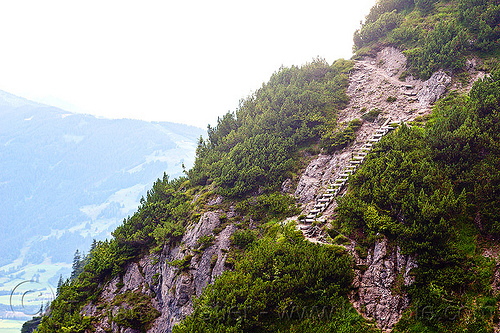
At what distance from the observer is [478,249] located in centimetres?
908

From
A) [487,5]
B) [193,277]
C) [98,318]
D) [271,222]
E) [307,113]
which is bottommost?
[98,318]

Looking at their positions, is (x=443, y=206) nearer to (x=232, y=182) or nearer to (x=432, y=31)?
(x=232, y=182)

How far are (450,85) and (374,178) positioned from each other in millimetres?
11231

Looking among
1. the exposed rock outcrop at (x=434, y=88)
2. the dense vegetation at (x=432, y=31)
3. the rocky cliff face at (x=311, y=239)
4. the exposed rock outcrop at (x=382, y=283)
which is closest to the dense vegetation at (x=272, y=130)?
the rocky cliff face at (x=311, y=239)

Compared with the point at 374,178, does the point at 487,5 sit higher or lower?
higher

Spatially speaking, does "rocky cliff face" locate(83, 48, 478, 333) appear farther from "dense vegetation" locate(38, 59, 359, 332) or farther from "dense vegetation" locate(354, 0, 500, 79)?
"dense vegetation" locate(354, 0, 500, 79)

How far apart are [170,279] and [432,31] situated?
2601 cm

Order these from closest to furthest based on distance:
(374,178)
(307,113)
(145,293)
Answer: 1. (374,178)
2. (145,293)
3. (307,113)

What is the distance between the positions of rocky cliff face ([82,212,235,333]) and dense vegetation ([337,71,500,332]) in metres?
7.27

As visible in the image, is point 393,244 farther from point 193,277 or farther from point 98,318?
point 98,318

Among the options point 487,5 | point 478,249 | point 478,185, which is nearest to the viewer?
point 478,249

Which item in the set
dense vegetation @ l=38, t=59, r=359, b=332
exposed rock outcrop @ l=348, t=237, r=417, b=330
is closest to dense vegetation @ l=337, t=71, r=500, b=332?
exposed rock outcrop @ l=348, t=237, r=417, b=330

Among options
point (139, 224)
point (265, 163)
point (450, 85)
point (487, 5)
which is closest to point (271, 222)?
point (265, 163)

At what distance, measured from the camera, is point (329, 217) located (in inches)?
544
